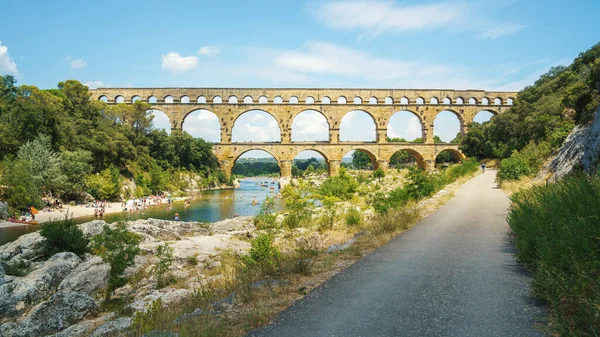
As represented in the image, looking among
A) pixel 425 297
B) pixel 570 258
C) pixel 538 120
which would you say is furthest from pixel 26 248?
pixel 538 120

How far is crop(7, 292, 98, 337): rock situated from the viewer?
594 cm

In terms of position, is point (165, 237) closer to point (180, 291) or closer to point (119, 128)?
point (180, 291)

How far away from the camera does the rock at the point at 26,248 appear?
9.78m

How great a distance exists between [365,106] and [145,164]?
21.7 metres

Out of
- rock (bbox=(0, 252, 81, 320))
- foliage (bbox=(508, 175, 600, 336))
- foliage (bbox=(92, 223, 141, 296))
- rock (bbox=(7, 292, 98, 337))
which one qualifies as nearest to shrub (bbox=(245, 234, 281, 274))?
rock (bbox=(7, 292, 98, 337))

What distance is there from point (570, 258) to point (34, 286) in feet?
28.5

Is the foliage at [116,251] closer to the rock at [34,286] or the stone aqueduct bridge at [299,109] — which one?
the rock at [34,286]

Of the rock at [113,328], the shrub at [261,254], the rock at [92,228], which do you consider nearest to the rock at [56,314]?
the rock at [113,328]

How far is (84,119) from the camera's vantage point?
28609 millimetres

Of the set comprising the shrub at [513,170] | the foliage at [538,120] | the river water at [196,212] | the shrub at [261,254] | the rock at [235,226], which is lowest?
the river water at [196,212]

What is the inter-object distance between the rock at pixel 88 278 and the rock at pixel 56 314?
0.94 metres

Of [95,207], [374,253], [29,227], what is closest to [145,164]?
[95,207]

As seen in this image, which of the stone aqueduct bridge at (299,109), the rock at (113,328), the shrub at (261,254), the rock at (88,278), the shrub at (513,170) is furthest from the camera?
the stone aqueduct bridge at (299,109)

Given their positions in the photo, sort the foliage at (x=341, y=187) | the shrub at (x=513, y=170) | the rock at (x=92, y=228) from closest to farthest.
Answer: the rock at (x=92, y=228)
the shrub at (x=513, y=170)
the foliage at (x=341, y=187)
